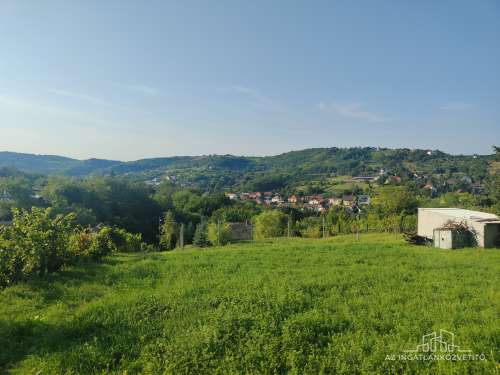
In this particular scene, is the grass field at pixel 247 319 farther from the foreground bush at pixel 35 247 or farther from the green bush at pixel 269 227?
the green bush at pixel 269 227

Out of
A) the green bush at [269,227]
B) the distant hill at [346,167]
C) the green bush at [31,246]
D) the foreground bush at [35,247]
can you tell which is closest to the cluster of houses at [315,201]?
the distant hill at [346,167]

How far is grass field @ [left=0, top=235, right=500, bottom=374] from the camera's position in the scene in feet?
15.6

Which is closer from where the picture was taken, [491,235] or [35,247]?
[35,247]

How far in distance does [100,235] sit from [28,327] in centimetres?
884

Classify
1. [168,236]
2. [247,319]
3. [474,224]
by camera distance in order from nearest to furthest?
[247,319]
[474,224]
[168,236]

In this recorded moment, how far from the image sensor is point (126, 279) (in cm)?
943

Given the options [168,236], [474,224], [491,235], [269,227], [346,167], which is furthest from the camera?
[346,167]

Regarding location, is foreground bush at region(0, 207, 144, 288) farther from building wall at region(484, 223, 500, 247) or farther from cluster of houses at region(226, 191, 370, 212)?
cluster of houses at region(226, 191, 370, 212)

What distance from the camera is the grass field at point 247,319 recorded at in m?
4.74

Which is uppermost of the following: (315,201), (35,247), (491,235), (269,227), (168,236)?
(35,247)

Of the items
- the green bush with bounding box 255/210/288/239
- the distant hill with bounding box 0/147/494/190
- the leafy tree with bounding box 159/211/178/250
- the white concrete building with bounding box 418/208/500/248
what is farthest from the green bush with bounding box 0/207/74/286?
the distant hill with bounding box 0/147/494/190

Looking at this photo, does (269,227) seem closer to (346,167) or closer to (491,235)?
(491,235)

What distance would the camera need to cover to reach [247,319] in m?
5.94

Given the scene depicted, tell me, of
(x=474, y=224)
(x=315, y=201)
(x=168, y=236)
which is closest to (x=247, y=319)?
(x=474, y=224)
